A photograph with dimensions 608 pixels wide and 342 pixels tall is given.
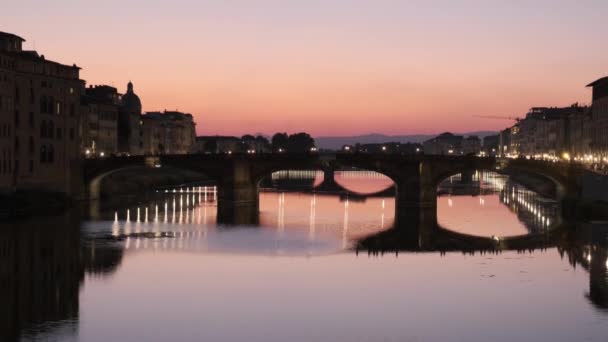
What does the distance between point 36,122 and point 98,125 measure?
54.2 metres

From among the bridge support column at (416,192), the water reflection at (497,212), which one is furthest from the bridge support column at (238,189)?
the water reflection at (497,212)

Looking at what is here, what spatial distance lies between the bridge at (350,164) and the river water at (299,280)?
1338cm

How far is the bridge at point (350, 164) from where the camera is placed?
109188 mm

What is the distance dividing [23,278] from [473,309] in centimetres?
2673

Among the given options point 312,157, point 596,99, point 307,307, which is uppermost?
point 596,99

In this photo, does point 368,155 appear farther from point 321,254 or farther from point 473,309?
point 473,309

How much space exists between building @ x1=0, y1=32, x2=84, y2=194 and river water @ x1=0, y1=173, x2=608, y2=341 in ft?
31.4

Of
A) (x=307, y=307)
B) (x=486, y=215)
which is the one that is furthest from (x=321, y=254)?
(x=486, y=215)

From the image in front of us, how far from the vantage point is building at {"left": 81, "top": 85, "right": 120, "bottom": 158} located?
146m

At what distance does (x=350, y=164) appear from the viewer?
4783 inches

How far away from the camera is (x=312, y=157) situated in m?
121

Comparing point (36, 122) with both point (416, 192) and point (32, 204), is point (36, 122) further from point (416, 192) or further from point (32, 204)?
point (416, 192)

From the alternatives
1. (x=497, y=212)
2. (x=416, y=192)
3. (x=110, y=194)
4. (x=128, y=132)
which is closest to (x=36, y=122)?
(x=110, y=194)

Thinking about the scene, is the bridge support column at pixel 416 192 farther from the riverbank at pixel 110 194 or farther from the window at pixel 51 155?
the window at pixel 51 155
